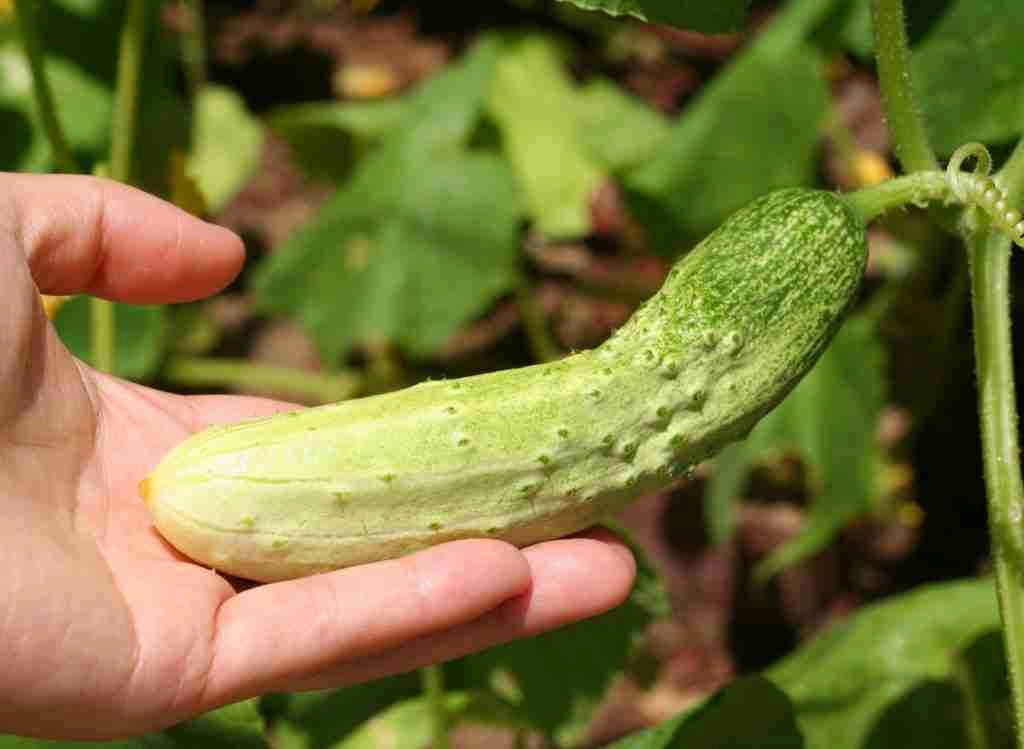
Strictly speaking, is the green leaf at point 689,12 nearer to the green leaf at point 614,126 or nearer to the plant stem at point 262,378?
the plant stem at point 262,378

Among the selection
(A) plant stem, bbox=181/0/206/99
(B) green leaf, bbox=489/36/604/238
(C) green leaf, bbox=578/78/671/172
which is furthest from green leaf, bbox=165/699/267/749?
(A) plant stem, bbox=181/0/206/99

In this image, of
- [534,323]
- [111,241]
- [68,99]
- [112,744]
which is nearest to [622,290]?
[534,323]

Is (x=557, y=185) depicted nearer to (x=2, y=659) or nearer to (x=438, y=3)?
(x=438, y=3)

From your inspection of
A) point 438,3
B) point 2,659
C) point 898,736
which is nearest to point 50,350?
point 2,659

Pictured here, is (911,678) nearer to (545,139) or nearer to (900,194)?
(900,194)

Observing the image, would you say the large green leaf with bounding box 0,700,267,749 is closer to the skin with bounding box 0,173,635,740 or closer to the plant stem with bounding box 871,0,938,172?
the skin with bounding box 0,173,635,740

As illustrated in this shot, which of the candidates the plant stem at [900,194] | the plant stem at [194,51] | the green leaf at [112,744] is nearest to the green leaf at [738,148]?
the plant stem at [900,194]
